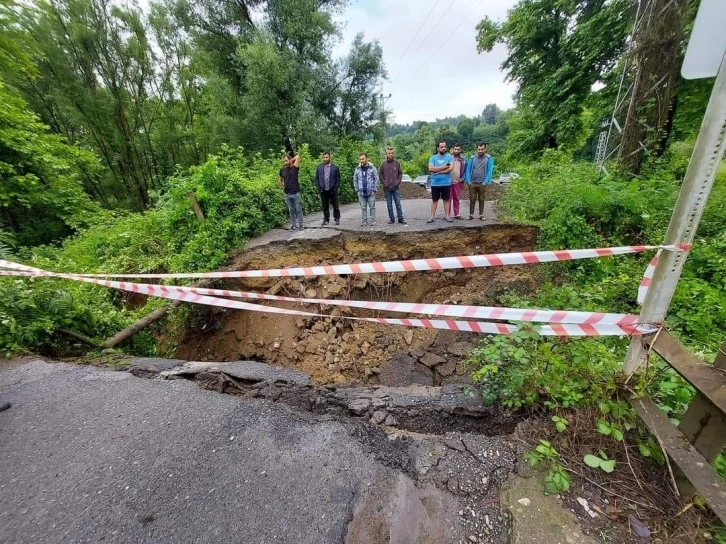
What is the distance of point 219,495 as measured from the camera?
1904 mm

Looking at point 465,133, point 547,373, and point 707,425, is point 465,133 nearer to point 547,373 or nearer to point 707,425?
point 547,373

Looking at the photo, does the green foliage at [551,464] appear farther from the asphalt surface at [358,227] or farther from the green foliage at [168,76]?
the green foliage at [168,76]

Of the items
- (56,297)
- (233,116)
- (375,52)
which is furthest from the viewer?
(375,52)

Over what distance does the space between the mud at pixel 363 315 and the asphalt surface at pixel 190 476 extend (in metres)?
2.21

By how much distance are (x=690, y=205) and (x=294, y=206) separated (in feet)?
21.4

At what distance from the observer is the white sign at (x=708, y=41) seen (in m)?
1.42

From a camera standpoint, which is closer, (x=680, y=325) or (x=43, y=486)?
(x=43, y=486)

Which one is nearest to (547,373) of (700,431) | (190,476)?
(700,431)

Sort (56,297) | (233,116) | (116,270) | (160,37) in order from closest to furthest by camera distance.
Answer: (56,297)
(116,270)
(233,116)
(160,37)

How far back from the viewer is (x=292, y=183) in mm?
6660

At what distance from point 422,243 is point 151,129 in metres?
22.8

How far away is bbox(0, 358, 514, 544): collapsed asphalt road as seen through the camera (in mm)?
1703

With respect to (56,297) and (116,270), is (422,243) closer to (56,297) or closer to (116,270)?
(56,297)

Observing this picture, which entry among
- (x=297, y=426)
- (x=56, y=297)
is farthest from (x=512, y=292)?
(x=56, y=297)
